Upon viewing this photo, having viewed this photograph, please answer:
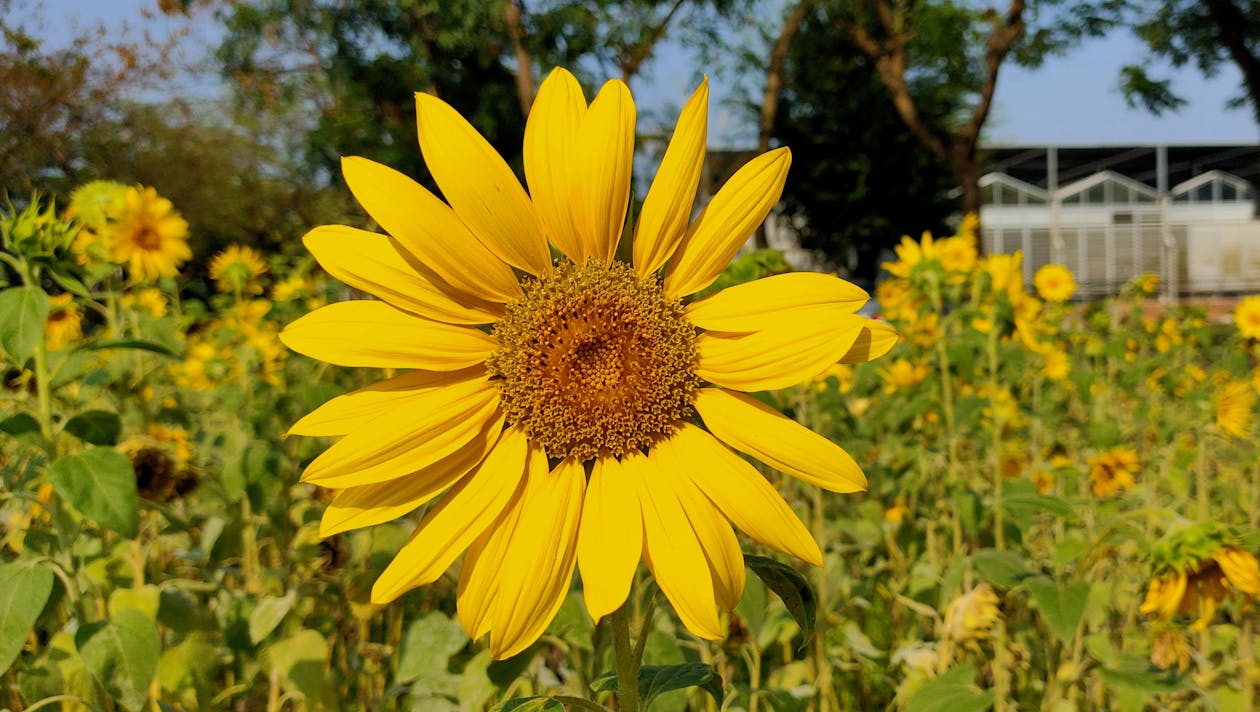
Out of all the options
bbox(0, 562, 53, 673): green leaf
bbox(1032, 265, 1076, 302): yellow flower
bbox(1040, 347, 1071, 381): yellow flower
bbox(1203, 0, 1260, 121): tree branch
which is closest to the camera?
bbox(0, 562, 53, 673): green leaf

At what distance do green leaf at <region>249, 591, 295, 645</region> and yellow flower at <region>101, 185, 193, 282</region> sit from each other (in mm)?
1457

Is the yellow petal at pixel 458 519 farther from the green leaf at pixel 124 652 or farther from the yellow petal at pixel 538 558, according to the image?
the green leaf at pixel 124 652

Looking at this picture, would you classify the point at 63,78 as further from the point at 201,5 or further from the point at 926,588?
the point at 926,588

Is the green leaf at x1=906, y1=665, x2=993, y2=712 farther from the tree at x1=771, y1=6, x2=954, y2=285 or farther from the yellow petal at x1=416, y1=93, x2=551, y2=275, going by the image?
the tree at x1=771, y1=6, x2=954, y2=285

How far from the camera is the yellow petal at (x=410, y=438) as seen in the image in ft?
2.29

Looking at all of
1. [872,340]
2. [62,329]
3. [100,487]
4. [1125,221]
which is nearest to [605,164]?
[872,340]

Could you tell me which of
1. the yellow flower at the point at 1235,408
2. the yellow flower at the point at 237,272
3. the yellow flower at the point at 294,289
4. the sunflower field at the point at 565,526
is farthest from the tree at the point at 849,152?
the sunflower field at the point at 565,526

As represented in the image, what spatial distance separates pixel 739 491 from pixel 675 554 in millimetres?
69

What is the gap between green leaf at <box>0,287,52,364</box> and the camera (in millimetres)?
988

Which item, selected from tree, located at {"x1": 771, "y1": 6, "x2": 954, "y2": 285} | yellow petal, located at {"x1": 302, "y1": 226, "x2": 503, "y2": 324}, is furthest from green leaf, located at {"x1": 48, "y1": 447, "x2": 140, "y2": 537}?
tree, located at {"x1": 771, "y1": 6, "x2": 954, "y2": 285}

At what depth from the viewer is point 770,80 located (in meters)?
13.6

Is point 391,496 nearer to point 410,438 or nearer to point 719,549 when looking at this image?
point 410,438

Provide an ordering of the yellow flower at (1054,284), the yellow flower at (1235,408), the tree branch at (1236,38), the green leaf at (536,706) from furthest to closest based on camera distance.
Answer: the tree branch at (1236,38) < the yellow flower at (1054,284) < the yellow flower at (1235,408) < the green leaf at (536,706)

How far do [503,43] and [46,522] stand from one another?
12.3 metres
